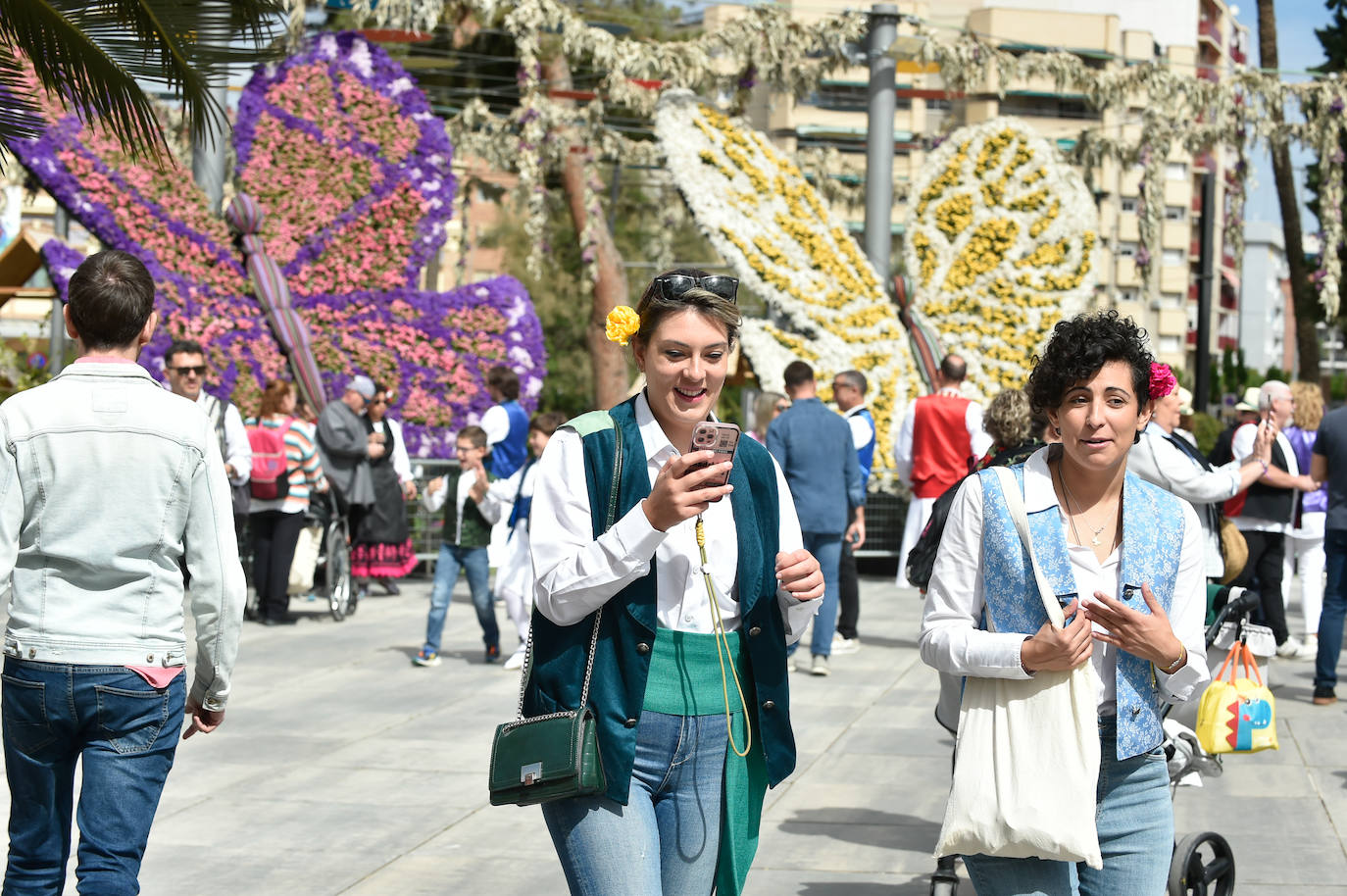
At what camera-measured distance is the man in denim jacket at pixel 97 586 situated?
12.3ft

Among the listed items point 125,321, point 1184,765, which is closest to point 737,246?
point 1184,765

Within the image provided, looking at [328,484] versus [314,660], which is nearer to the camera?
[314,660]

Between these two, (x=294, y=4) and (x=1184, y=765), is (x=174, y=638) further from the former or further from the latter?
(x=294, y=4)

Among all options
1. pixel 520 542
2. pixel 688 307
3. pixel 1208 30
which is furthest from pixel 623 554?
pixel 1208 30

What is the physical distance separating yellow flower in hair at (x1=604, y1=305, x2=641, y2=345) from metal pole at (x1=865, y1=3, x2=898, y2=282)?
14.3 m

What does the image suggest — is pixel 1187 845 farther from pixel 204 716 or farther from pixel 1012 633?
pixel 204 716

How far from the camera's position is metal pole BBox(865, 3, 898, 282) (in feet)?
55.9

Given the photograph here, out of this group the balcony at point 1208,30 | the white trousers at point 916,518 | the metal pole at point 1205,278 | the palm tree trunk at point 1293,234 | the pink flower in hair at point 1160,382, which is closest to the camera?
the pink flower in hair at point 1160,382

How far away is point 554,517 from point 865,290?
14.1m

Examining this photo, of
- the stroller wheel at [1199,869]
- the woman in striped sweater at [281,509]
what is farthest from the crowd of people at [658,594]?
the woman in striped sweater at [281,509]

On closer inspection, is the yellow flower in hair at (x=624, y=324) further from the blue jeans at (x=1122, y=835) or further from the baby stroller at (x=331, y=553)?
the baby stroller at (x=331, y=553)

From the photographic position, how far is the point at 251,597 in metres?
13.6

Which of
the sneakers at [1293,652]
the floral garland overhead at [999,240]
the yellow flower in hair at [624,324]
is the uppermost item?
the floral garland overhead at [999,240]

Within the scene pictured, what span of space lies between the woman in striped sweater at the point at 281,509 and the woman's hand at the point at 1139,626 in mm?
9590
